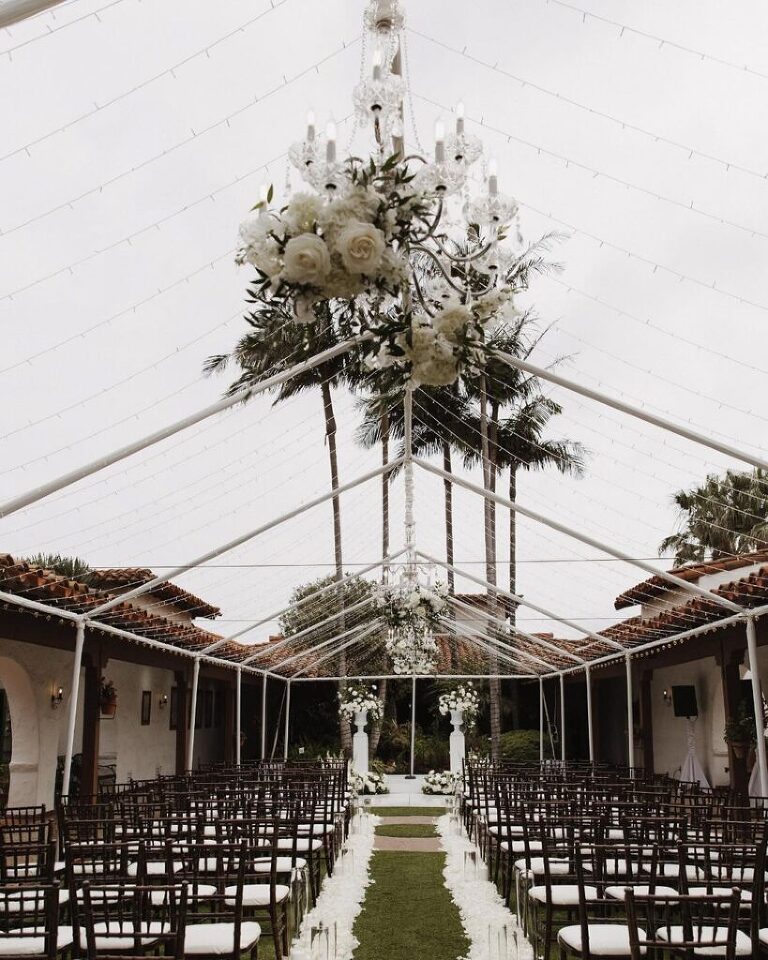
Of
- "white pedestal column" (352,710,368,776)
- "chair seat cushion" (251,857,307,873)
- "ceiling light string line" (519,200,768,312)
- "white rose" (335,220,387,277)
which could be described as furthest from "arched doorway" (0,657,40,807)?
"white rose" (335,220,387,277)

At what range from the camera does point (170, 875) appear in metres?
4.90

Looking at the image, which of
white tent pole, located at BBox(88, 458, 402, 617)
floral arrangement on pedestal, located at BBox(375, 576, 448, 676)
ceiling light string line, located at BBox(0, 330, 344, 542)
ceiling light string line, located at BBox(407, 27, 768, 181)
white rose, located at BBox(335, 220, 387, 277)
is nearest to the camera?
white rose, located at BBox(335, 220, 387, 277)

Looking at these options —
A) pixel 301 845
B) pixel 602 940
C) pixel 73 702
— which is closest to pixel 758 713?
pixel 301 845

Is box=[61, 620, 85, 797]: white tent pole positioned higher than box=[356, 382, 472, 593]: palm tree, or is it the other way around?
box=[356, 382, 472, 593]: palm tree

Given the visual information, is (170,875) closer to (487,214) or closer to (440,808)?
(487,214)

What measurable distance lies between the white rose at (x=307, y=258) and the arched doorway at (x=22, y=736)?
10.2m

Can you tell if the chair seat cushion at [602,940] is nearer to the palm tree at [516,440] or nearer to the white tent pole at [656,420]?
the white tent pole at [656,420]

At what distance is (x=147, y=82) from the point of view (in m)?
4.18

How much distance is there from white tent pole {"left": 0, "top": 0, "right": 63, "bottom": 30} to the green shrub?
721 inches

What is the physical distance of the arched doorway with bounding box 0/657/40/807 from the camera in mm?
11602

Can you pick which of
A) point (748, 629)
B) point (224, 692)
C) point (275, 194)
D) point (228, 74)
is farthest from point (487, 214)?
point (224, 692)

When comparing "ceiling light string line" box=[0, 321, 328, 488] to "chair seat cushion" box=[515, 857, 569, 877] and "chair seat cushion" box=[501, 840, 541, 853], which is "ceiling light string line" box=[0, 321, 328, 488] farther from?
"chair seat cushion" box=[501, 840, 541, 853]

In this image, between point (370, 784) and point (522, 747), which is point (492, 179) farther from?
point (522, 747)

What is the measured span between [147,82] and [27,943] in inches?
158
